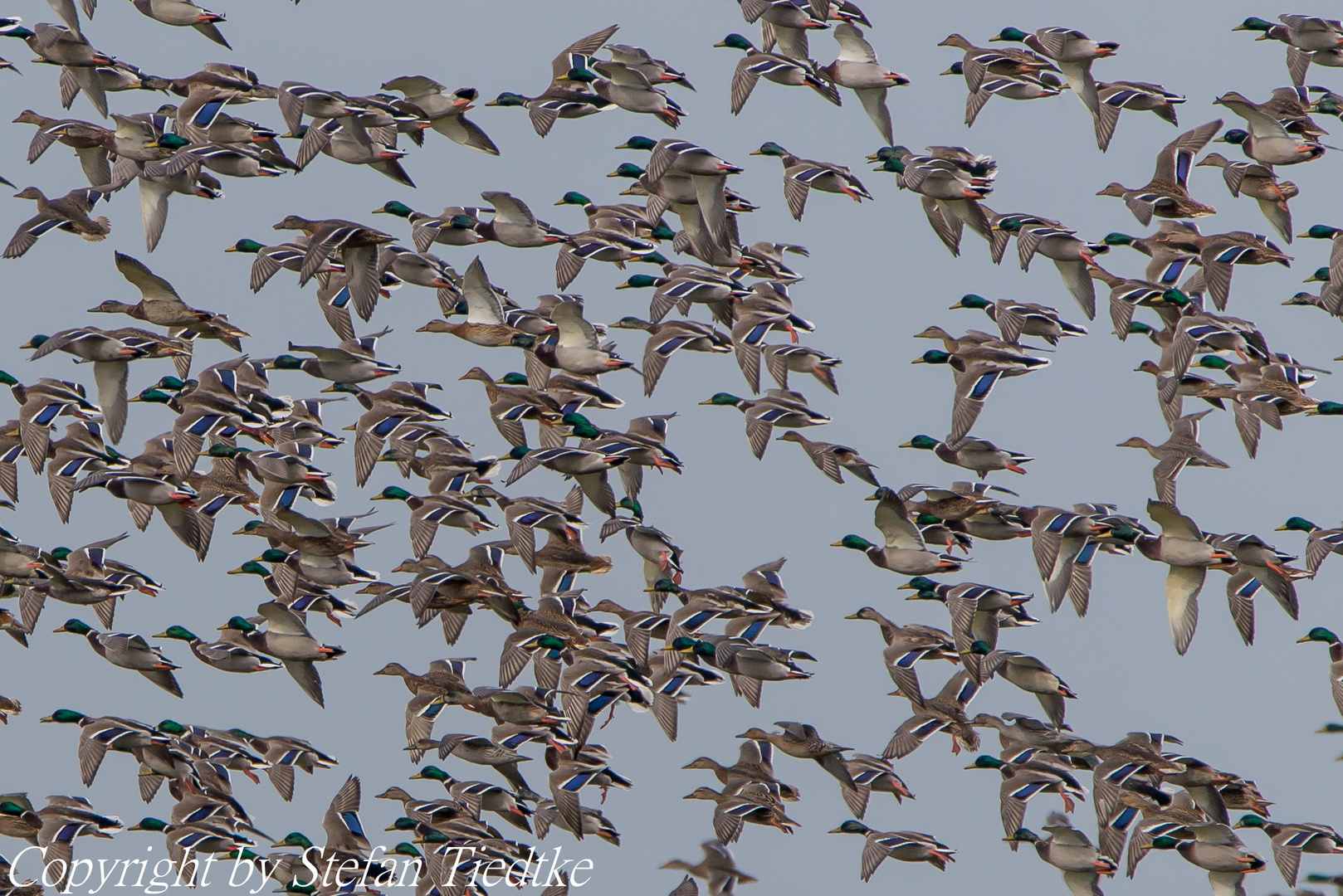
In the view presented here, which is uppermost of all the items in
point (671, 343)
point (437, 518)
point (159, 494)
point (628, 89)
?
point (628, 89)

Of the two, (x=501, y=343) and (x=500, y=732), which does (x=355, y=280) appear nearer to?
(x=501, y=343)

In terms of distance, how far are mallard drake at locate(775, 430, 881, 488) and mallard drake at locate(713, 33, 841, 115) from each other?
16.7 ft

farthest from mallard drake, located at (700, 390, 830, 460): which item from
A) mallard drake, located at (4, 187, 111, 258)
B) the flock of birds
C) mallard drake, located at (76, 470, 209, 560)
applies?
mallard drake, located at (4, 187, 111, 258)

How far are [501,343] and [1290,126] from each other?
12.7 m

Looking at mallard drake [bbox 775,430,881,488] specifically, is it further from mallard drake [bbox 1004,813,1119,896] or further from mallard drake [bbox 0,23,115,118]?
mallard drake [bbox 0,23,115,118]

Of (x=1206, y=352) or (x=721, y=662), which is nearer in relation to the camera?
(x=721, y=662)

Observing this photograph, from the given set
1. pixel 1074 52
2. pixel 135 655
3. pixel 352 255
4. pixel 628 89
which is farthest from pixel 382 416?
pixel 1074 52

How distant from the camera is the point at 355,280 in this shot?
29.5m

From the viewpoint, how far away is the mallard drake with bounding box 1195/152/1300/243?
1286 inches

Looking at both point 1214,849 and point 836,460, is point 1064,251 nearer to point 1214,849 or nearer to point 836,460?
point 836,460

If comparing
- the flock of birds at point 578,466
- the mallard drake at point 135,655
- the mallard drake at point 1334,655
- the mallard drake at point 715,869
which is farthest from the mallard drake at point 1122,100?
the mallard drake at point 135,655

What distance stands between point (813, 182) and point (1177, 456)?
6.78 m

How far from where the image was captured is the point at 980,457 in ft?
101

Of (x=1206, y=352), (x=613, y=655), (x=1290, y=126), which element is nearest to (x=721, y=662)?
(x=613, y=655)
